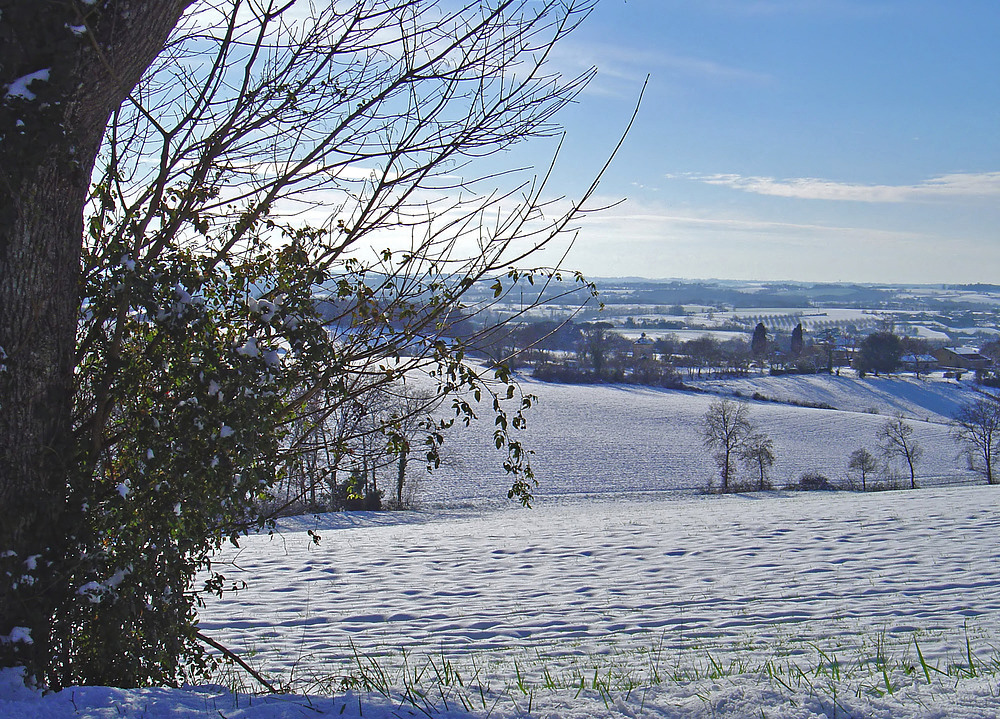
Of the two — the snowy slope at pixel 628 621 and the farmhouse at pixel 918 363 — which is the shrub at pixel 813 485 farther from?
the farmhouse at pixel 918 363

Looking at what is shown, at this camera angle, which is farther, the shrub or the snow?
the shrub

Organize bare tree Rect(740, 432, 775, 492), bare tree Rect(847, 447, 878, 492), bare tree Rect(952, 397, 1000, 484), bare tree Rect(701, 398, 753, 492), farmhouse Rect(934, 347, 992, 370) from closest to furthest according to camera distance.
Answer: bare tree Rect(740, 432, 775, 492)
bare tree Rect(847, 447, 878, 492)
bare tree Rect(952, 397, 1000, 484)
bare tree Rect(701, 398, 753, 492)
farmhouse Rect(934, 347, 992, 370)

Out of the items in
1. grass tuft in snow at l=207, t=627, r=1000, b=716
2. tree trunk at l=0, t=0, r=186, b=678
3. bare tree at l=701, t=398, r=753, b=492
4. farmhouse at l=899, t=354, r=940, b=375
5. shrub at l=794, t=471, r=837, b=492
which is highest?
tree trunk at l=0, t=0, r=186, b=678

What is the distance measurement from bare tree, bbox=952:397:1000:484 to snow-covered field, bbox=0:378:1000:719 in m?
24.2

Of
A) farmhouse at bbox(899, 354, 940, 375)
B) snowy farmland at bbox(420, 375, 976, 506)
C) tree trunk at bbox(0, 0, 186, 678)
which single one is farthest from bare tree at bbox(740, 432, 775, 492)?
farmhouse at bbox(899, 354, 940, 375)

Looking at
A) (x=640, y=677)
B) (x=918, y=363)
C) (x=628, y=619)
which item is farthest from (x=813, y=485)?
(x=918, y=363)

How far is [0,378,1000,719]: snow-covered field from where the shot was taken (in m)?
2.65

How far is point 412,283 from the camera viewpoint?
11.9 feet

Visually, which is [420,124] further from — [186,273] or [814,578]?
[814,578]

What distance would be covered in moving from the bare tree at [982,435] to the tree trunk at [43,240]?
43.9 m

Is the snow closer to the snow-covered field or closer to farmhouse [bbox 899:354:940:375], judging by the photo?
the snow-covered field

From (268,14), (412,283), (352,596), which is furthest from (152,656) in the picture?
(352,596)

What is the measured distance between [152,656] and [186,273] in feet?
5.81

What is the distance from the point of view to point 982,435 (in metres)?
39.0
